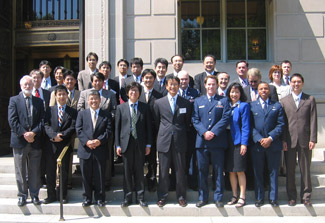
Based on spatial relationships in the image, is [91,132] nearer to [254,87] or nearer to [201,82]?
[201,82]

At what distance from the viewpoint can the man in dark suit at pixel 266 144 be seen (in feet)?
18.2

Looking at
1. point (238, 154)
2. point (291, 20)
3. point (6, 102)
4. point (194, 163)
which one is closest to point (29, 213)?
point (194, 163)

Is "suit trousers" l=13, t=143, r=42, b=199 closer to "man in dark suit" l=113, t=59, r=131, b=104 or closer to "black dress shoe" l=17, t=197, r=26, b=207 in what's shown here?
"black dress shoe" l=17, t=197, r=26, b=207

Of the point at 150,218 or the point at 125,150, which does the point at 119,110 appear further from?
the point at 150,218

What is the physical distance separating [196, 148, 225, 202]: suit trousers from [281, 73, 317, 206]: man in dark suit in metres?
1.18

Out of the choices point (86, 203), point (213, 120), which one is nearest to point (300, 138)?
point (213, 120)

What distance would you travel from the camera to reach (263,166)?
5637 millimetres

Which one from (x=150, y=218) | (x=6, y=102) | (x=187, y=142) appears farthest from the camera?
(x=6, y=102)

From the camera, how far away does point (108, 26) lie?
28.3 feet

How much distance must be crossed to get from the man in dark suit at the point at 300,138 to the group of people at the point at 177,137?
0.02 metres

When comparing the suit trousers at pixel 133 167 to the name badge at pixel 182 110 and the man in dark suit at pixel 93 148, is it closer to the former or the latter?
the man in dark suit at pixel 93 148

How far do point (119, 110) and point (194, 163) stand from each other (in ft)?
5.45

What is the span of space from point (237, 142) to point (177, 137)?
1018mm

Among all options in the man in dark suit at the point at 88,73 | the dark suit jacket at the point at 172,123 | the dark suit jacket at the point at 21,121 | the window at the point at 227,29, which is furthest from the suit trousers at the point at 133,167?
the window at the point at 227,29
